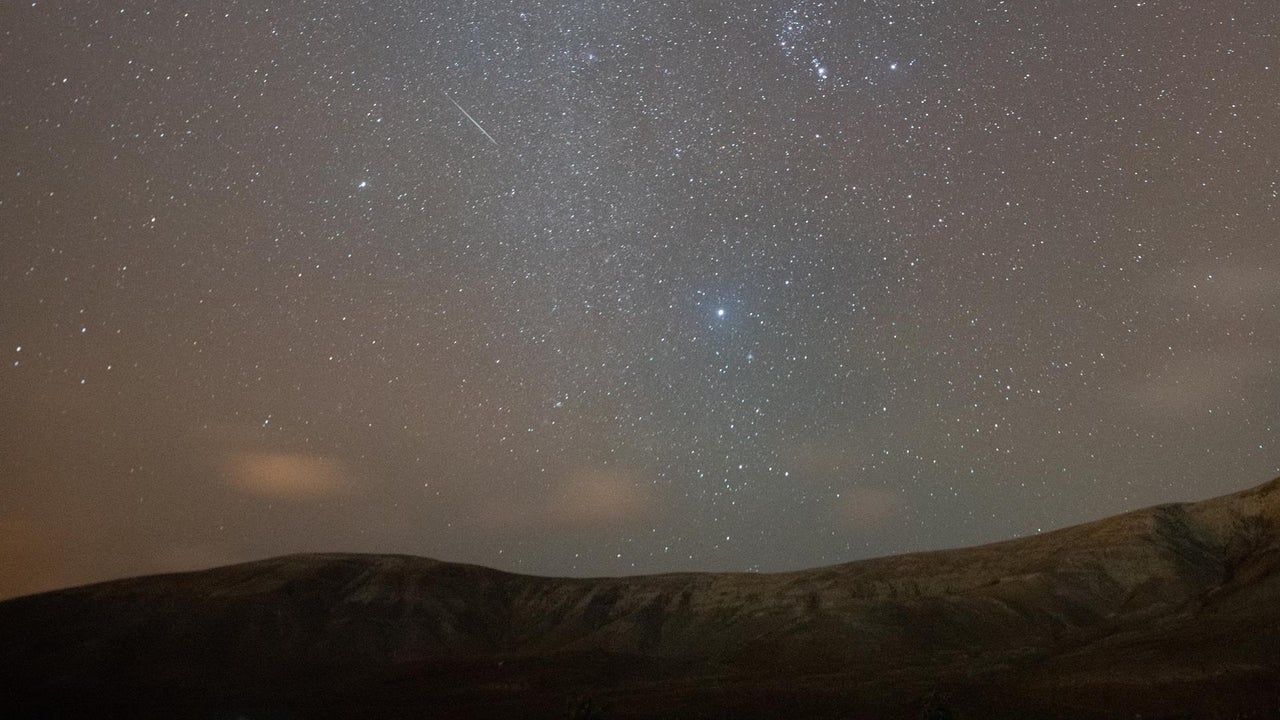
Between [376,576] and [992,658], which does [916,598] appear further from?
[376,576]

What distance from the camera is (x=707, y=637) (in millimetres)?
78125

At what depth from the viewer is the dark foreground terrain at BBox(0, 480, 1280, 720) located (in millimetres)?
44531

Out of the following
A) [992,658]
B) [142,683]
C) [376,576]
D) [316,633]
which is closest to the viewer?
Answer: [992,658]

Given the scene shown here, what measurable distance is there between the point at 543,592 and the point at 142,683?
121 ft

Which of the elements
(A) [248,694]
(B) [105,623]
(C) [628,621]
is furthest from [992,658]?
(B) [105,623]

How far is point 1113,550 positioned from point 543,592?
170 ft

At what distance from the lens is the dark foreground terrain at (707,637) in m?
44.5

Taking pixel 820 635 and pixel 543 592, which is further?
pixel 543 592

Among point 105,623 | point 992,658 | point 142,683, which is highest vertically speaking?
point 105,623

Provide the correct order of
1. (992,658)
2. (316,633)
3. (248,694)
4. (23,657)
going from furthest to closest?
(316,633) → (23,657) → (248,694) → (992,658)

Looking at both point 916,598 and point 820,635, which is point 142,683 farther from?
point 916,598

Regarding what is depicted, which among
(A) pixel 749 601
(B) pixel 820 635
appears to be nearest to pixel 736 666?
(B) pixel 820 635

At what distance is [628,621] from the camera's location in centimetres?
8331

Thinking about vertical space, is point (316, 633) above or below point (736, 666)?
above
